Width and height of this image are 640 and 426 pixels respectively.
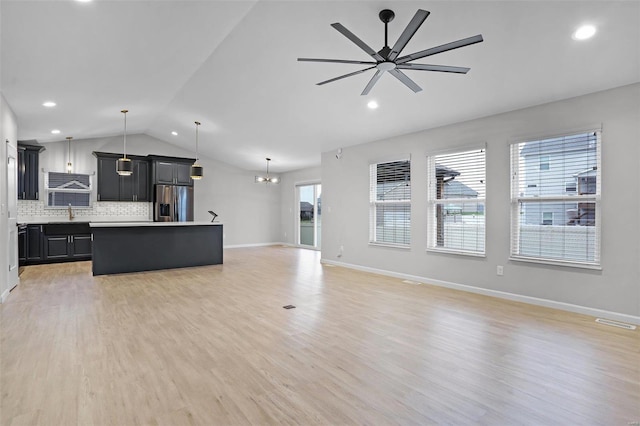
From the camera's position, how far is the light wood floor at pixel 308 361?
1947 mm

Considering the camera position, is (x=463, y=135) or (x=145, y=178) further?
(x=145, y=178)

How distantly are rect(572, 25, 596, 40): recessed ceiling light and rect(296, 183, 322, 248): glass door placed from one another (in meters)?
7.61

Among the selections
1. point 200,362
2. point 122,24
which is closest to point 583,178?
point 200,362

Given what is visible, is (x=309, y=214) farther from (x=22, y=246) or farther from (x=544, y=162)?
(x=544, y=162)

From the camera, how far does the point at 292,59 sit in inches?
164

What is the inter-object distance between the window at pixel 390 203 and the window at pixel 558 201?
1.79 metres

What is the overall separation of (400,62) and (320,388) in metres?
2.64

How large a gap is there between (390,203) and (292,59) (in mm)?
3153

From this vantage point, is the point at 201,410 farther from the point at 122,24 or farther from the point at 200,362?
the point at 122,24

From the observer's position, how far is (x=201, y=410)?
6.40ft

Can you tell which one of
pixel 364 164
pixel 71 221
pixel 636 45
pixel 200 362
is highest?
pixel 636 45

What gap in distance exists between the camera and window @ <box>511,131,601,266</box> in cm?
386

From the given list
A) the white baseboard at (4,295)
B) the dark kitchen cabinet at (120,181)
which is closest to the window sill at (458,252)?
the white baseboard at (4,295)

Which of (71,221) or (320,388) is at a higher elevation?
(71,221)
